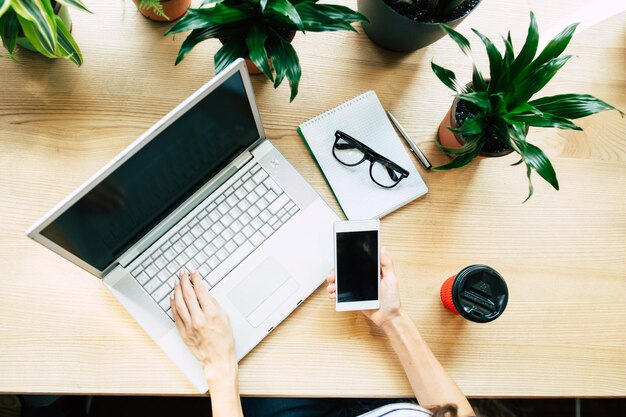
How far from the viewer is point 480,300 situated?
871mm

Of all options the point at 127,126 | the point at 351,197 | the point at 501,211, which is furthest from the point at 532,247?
the point at 127,126

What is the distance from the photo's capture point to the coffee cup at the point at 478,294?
0.86m

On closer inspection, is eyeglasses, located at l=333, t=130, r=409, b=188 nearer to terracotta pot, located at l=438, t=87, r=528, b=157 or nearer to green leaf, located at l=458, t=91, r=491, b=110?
terracotta pot, located at l=438, t=87, r=528, b=157

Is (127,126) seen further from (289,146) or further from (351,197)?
(351,197)

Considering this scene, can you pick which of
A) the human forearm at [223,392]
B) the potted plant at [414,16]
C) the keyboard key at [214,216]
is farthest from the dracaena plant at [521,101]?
the human forearm at [223,392]

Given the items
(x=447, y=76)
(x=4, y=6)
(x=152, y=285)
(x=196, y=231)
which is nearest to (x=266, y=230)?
(x=196, y=231)

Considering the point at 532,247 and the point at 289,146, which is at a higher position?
the point at 289,146

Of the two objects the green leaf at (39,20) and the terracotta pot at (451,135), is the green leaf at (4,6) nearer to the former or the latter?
the green leaf at (39,20)

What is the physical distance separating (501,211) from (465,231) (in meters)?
0.09

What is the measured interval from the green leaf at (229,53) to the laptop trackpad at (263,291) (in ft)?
1.23

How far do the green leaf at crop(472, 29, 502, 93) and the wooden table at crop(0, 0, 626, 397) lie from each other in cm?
19

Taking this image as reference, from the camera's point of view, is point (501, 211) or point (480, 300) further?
point (501, 211)

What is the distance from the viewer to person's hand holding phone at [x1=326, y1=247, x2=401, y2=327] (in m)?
0.88

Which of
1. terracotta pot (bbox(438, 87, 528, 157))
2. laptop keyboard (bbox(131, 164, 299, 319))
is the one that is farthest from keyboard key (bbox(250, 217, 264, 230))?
terracotta pot (bbox(438, 87, 528, 157))
